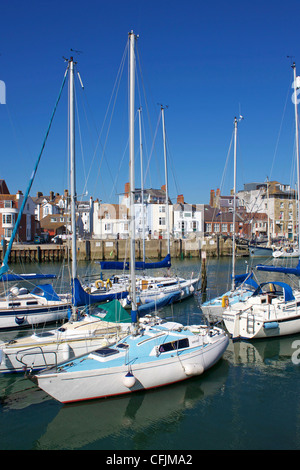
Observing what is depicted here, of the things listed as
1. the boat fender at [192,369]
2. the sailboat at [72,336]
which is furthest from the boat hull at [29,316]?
the boat fender at [192,369]

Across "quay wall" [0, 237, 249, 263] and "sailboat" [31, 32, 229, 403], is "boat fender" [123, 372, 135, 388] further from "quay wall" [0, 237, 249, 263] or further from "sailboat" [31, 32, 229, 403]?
"quay wall" [0, 237, 249, 263]

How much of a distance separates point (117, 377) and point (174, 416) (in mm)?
2400

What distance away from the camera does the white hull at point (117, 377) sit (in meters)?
12.5

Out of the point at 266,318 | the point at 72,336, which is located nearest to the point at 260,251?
the point at 266,318

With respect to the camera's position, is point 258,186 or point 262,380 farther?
point 258,186

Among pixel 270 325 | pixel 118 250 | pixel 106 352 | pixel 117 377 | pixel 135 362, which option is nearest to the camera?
pixel 117 377

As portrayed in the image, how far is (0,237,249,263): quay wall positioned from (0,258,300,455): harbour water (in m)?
41.9

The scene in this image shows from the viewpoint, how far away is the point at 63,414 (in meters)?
12.7

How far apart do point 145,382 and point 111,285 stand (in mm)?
15455

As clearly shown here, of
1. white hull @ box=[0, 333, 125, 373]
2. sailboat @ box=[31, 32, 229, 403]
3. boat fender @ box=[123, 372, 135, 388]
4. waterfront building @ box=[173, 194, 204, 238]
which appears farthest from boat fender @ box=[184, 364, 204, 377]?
waterfront building @ box=[173, 194, 204, 238]

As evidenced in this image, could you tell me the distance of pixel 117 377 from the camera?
1316 centimetres

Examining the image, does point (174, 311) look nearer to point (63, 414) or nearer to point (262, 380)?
point (262, 380)

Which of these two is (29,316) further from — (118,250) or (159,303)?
(118,250)
